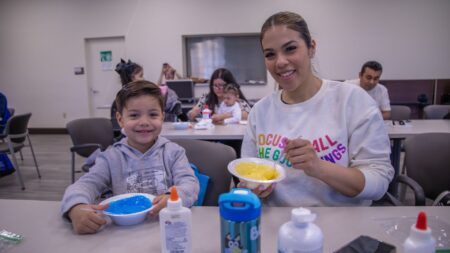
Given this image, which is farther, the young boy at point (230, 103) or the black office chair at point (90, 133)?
the young boy at point (230, 103)

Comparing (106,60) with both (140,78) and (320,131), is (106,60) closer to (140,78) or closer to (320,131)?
(140,78)

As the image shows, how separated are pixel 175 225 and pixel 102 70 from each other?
7.26 metres

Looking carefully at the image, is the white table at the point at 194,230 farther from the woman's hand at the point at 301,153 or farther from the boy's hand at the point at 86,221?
the woman's hand at the point at 301,153

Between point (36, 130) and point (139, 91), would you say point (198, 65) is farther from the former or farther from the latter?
point (139, 91)

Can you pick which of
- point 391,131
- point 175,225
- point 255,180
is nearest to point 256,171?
point 255,180

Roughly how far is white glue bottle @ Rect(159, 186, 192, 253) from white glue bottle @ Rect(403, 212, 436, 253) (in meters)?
0.46

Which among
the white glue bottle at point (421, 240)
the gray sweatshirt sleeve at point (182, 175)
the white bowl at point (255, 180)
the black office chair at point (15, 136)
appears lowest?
the black office chair at point (15, 136)

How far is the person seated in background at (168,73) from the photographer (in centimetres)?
673

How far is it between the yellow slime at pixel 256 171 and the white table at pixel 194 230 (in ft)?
0.44

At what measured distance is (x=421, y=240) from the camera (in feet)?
1.77

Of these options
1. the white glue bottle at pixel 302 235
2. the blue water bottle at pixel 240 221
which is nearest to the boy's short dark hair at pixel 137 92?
the blue water bottle at pixel 240 221

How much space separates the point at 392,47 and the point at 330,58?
4.02ft

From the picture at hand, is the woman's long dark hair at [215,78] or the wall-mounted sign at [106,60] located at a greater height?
the wall-mounted sign at [106,60]

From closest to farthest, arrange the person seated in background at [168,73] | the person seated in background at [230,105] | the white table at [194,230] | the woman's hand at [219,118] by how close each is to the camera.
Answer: the white table at [194,230]
the woman's hand at [219,118]
the person seated in background at [230,105]
the person seated in background at [168,73]
